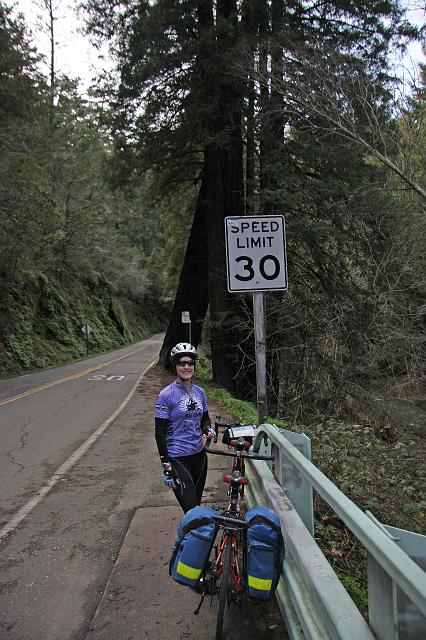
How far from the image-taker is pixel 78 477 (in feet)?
23.8

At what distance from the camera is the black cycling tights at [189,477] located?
161 inches

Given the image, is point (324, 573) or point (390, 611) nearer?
point (390, 611)

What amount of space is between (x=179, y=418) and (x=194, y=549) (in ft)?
4.32

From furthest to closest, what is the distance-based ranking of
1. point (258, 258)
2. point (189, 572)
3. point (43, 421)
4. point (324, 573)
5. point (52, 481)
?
point (43, 421), point (52, 481), point (258, 258), point (189, 572), point (324, 573)

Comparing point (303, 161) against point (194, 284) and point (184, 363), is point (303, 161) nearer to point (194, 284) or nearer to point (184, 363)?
point (194, 284)

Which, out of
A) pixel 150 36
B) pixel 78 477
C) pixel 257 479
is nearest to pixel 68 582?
pixel 257 479

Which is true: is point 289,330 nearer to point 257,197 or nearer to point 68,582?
point 257,197

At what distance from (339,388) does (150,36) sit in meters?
9.79

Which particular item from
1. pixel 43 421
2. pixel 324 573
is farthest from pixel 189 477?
pixel 43 421

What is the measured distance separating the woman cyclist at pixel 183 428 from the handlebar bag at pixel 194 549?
96 cm

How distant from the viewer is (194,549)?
3102mm

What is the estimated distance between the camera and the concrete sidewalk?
3322mm

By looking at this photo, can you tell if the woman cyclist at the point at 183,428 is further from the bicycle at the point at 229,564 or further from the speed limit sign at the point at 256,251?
the speed limit sign at the point at 256,251

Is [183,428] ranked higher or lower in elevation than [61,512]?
higher
